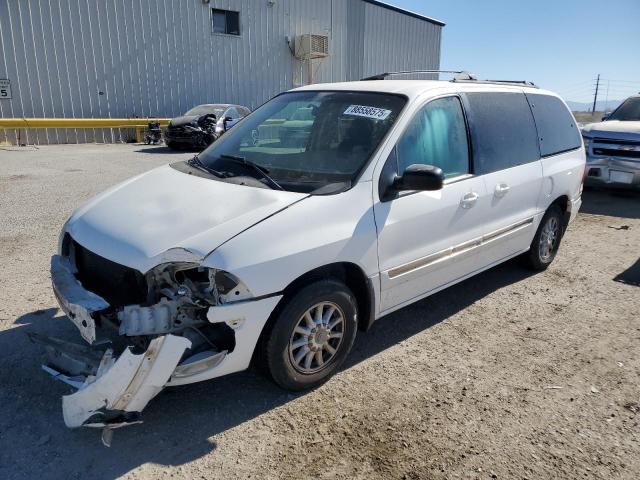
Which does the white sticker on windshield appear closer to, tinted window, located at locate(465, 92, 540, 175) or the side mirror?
the side mirror

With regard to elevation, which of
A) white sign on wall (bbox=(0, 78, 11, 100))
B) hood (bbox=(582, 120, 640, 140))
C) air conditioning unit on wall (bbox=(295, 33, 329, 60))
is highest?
air conditioning unit on wall (bbox=(295, 33, 329, 60))

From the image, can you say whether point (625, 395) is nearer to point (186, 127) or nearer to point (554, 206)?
point (554, 206)

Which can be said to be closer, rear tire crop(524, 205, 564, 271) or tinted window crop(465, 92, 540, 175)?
tinted window crop(465, 92, 540, 175)

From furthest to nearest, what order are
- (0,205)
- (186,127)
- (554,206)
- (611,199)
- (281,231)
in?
1. (186,127)
2. (611,199)
3. (0,205)
4. (554,206)
5. (281,231)

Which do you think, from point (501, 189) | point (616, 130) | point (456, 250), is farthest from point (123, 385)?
point (616, 130)

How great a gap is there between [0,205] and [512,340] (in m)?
7.53

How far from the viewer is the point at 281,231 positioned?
279cm

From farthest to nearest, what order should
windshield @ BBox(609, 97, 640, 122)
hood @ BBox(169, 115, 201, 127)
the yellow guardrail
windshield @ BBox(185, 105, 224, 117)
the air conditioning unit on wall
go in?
1. the air conditioning unit on wall
2. windshield @ BBox(185, 105, 224, 117)
3. the yellow guardrail
4. hood @ BBox(169, 115, 201, 127)
5. windshield @ BBox(609, 97, 640, 122)

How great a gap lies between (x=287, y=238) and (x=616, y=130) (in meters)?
8.21

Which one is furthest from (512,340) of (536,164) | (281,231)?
(281,231)

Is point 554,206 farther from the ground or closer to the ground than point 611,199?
farther from the ground

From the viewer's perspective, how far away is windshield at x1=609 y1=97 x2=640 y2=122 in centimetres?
977

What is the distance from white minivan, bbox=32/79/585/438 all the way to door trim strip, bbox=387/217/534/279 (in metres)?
0.02

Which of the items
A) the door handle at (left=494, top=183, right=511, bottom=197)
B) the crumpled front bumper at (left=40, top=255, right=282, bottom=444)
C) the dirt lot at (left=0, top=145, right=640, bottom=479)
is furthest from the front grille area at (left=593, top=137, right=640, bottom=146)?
the crumpled front bumper at (left=40, top=255, right=282, bottom=444)
